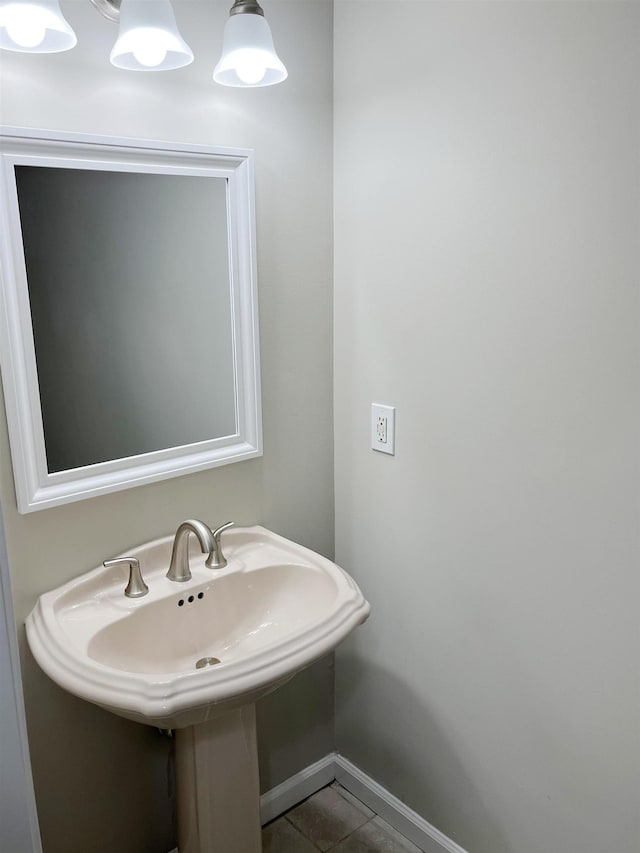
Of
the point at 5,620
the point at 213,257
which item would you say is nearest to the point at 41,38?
the point at 213,257

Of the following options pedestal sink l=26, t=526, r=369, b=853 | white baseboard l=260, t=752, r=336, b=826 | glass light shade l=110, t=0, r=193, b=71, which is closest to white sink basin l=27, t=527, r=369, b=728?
pedestal sink l=26, t=526, r=369, b=853

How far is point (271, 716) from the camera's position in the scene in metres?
1.86

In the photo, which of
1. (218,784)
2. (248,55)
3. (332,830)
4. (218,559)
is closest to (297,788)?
(332,830)

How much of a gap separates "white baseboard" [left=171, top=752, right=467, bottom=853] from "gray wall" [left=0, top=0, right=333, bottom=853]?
2.0 inches

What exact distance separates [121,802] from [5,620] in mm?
1248

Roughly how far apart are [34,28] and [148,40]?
0.19m

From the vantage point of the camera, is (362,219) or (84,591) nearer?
(84,591)

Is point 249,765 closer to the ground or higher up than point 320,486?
closer to the ground

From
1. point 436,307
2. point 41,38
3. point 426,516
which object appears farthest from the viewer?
→ point 426,516

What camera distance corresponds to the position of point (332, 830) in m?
1.86

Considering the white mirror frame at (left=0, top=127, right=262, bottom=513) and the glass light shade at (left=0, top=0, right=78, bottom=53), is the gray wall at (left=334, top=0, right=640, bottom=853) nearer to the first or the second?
the white mirror frame at (left=0, top=127, right=262, bottom=513)

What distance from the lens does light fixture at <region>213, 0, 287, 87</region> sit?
1284 mm

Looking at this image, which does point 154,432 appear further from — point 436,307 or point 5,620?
point 5,620

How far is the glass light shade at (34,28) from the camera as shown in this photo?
110cm
